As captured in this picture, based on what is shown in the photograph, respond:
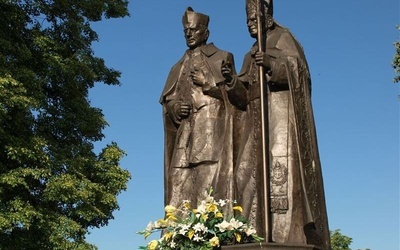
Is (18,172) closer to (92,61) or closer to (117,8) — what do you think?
(92,61)

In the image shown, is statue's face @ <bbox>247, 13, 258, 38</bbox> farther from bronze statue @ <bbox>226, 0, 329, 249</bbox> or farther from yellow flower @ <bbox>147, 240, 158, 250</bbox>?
yellow flower @ <bbox>147, 240, 158, 250</bbox>

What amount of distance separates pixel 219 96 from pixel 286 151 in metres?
1.54

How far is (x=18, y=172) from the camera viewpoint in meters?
19.0

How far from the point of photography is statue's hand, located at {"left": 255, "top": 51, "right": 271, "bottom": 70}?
8.57 m

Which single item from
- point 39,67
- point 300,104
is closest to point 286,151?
point 300,104

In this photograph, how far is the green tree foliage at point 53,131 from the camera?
62.3 feet

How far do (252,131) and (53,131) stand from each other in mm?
13584

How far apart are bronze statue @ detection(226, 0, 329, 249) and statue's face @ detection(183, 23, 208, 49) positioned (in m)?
1.13

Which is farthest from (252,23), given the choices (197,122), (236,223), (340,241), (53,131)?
(340,241)

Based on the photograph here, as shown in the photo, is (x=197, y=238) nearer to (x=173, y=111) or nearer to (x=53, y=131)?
(x=173, y=111)

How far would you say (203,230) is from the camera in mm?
7949

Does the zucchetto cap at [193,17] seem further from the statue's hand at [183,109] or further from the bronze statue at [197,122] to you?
the statue's hand at [183,109]

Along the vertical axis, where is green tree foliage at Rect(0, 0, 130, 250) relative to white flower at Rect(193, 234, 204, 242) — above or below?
above

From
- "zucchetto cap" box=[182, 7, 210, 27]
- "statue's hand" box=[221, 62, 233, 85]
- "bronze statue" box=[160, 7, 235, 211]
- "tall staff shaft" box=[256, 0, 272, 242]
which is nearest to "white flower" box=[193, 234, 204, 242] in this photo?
"tall staff shaft" box=[256, 0, 272, 242]
